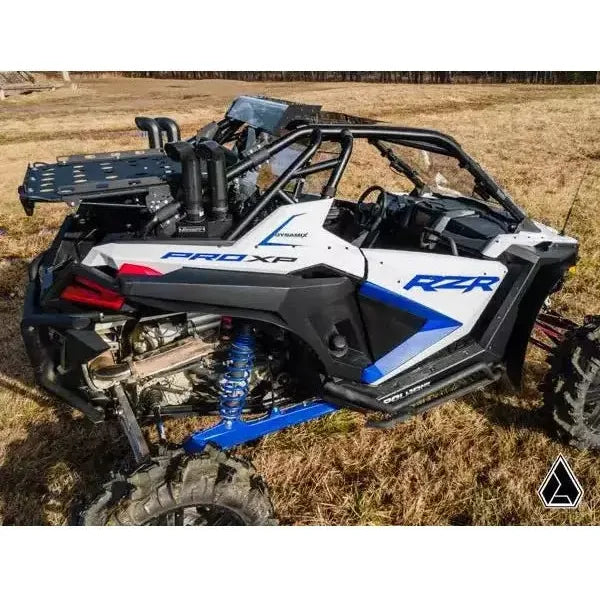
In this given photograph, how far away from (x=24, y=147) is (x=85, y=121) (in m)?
1.13

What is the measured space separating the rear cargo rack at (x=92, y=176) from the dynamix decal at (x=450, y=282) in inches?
51.7

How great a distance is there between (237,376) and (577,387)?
76.1 inches

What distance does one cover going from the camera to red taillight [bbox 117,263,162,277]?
103 inches

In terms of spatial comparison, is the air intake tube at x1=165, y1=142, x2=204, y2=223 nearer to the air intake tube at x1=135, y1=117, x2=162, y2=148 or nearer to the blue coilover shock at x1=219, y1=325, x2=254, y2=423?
the blue coilover shock at x1=219, y1=325, x2=254, y2=423

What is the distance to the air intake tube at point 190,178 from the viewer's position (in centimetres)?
267

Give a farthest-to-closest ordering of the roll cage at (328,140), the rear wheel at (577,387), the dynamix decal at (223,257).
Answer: the rear wheel at (577,387) < the roll cage at (328,140) < the dynamix decal at (223,257)

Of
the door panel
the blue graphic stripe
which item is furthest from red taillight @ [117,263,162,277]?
the blue graphic stripe

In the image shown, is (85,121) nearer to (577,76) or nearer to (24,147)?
(24,147)

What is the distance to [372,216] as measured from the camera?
3.63 metres

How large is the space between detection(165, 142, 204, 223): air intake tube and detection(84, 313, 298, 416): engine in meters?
0.53

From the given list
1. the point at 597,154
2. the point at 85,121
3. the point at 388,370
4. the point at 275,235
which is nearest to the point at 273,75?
the point at 275,235

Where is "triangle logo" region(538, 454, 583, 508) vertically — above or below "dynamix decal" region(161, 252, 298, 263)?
below

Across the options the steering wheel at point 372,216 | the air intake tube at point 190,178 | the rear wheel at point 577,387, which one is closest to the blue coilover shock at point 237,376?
the air intake tube at point 190,178

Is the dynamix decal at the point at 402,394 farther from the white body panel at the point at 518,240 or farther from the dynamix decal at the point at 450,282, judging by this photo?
the white body panel at the point at 518,240
